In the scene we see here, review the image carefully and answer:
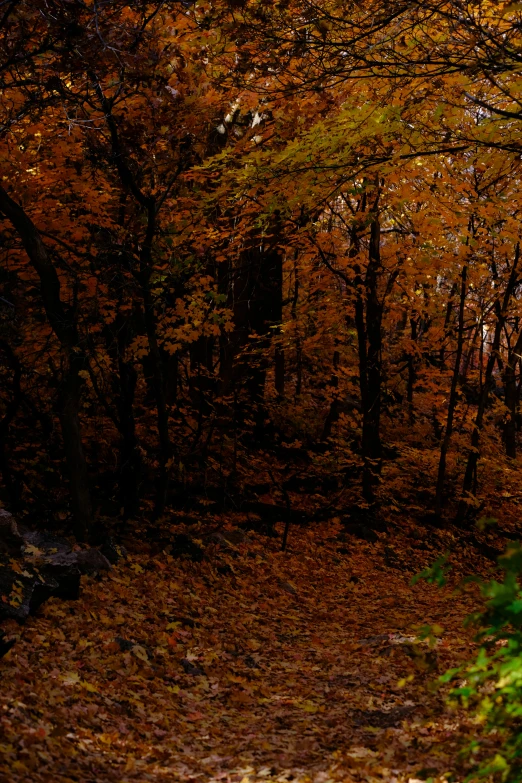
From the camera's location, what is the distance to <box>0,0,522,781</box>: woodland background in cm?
708

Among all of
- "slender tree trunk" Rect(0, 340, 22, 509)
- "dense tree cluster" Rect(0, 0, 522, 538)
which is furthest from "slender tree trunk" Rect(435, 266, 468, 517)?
"slender tree trunk" Rect(0, 340, 22, 509)

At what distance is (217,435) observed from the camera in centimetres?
1427

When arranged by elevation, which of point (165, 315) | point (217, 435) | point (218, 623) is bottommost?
point (218, 623)

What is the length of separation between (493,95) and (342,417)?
7732mm

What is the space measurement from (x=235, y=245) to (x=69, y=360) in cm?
471

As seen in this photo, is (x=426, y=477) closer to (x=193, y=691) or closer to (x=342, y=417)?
(x=342, y=417)

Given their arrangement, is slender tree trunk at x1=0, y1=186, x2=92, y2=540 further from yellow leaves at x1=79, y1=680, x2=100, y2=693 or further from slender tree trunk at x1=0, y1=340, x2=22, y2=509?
yellow leaves at x1=79, y1=680, x2=100, y2=693

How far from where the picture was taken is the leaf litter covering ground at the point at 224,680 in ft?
15.5

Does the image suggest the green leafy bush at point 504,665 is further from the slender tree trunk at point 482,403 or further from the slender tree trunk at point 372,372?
the slender tree trunk at point 482,403

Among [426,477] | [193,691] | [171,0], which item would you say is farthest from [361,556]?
[171,0]

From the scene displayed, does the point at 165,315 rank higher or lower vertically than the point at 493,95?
lower

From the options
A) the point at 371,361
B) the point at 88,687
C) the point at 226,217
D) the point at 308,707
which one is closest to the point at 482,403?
the point at 371,361

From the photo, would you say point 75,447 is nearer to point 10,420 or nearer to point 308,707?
point 10,420

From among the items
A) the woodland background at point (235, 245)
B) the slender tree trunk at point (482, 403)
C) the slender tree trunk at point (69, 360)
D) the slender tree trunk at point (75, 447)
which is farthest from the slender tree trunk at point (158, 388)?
the slender tree trunk at point (482, 403)
